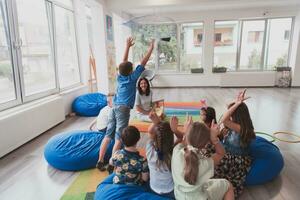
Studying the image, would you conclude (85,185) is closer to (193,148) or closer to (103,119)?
(103,119)

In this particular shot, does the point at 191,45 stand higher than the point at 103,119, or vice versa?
the point at 191,45

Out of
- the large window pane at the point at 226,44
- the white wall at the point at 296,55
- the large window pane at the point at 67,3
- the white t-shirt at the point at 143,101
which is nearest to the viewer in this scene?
the white t-shirt at the point at 143,101

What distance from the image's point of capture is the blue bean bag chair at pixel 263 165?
2.31 metres

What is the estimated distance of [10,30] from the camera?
141 inches

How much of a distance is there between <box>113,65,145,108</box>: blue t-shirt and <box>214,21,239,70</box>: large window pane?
6.89m

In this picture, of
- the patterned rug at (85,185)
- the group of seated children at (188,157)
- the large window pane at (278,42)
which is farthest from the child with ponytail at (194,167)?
the large window pane at (278,42)

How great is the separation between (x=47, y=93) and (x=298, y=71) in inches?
328

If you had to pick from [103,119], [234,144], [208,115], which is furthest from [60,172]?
[234,144]

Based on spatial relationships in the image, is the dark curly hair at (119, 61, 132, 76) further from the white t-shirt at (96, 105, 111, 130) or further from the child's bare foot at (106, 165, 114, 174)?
the child's bare foot at (106, 165, 114, 174)

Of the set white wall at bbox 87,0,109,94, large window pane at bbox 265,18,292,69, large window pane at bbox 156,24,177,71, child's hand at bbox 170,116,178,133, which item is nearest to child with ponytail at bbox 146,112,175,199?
child's hand at bbox 170,116,178,133

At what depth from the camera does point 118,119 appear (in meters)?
2.76

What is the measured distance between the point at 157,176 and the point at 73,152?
1.34 m

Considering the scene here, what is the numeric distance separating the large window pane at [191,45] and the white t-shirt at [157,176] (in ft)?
25.5

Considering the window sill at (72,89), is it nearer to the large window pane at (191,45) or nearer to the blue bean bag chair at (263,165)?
the blue bean bag chair at (263,165)
